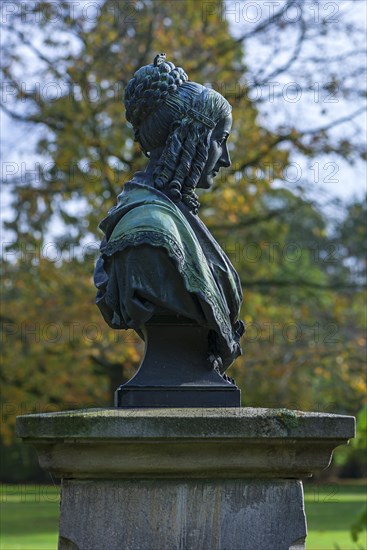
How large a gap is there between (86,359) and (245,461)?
11.9 meters

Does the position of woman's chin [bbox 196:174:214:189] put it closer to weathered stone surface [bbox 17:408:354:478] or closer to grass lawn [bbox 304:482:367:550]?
weathered stone surface [bbox 17:408:354:478]

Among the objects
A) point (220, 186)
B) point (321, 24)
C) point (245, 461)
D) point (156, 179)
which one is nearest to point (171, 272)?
point (156, 179)

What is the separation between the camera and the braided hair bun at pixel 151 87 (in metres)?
5.71

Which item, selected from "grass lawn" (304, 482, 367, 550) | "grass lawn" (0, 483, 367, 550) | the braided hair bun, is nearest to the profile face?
the braided hair bun

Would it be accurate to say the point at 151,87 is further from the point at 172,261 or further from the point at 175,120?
Answer: the point at 172,261

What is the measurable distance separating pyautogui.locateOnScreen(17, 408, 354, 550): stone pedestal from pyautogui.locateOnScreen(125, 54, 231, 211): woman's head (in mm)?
1282

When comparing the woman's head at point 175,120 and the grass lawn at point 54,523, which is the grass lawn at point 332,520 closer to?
the grass lawn at point 54,523

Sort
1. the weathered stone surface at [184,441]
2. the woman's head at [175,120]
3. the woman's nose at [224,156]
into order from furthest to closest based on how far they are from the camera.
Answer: the woman's nose at [224,156] → the woman's head at [175,120] → the weathered stone surface at [184,441]

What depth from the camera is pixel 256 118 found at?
17.3 metres

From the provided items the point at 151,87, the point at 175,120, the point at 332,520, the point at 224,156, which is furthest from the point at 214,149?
the point at 332,520

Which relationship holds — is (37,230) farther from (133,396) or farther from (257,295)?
(133,396)

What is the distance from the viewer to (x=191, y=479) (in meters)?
5.08

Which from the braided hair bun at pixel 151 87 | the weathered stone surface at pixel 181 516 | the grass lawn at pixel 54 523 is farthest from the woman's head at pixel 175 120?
the grass lawn at pixel 54 523

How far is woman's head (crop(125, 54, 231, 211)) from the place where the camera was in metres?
5.68
